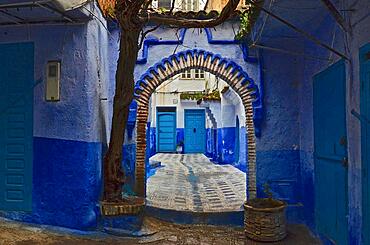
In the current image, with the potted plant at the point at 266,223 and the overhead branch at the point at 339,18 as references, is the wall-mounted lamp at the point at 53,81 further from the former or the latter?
the overhead branch at the point at 339,18

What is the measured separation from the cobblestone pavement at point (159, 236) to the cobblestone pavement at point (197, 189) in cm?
67

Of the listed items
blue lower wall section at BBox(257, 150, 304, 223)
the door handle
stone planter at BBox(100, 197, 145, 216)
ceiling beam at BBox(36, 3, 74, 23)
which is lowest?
stone planter at BBox(100, 197, 145, 216)

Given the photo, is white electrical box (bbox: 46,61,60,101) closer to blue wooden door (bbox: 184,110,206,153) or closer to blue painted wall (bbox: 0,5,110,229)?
blue painted wall (bbox: 0,5,110,229)

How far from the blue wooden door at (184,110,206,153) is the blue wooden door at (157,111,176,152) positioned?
0.77 meters

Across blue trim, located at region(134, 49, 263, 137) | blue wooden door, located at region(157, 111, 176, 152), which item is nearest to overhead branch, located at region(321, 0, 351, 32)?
blue trim, located at region(134, 49, 263, 137)

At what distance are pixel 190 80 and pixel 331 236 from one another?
1662 cm

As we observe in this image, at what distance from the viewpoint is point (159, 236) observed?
19.7 feet

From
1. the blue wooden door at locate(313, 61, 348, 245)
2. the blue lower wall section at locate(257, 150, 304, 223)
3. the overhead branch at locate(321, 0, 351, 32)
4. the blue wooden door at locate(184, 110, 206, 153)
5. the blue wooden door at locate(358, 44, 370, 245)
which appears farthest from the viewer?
the blue wooden door at locate(184, 110, 206, 153)

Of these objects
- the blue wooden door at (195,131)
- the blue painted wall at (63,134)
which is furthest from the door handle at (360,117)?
the blue wooden door at (195,131)

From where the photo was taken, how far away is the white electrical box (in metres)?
5.84

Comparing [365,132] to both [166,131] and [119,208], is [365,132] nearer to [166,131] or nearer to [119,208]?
[119,208]

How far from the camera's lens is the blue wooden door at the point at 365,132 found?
3.83 meters

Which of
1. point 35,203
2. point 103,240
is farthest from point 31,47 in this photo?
point 103,240

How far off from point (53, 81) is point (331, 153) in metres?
3.90
